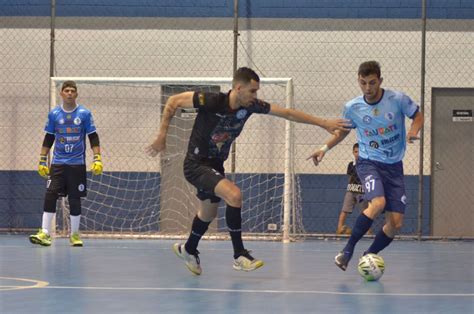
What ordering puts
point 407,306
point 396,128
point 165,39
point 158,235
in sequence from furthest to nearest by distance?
point 165,39, point 158,235, point 396,128, point 407,306

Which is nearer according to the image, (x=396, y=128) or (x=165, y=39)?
(x=396, y=128)

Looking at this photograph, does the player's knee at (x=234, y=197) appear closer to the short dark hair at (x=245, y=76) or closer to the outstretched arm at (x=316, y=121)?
the outstretched arm at (x=316, y=121)

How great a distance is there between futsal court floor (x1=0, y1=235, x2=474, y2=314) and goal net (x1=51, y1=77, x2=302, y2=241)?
3449 millimetres

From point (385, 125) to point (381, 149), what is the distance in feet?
0.77

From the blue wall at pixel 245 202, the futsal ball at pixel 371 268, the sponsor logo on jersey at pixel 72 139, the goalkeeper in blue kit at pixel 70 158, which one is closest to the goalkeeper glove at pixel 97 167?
the goalkeeper in blue kit at pixel 70 158

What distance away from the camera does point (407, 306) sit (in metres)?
8.14

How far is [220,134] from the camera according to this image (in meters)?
10.3

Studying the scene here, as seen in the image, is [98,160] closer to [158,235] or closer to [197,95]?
[158,235]

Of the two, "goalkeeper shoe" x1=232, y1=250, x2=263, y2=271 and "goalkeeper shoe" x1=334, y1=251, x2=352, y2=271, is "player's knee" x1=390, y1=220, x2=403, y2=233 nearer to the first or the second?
"goalkeeper shoe" x1=334, y1=251, x2=352, y2=271

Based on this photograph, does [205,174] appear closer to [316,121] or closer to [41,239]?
[316,121]

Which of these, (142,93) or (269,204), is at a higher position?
(142,93)

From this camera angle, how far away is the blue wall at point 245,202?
723 inches

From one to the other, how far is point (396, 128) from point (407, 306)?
2.78 m

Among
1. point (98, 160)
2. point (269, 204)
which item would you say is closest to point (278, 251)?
point (98, 160)
